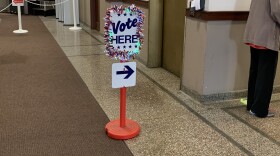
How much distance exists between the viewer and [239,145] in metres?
2.59

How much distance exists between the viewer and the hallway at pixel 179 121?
255 centimetres

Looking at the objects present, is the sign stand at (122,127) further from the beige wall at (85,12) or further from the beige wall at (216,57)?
the beige wall at (85,12)

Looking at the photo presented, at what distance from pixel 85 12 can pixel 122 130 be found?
6.56 metres

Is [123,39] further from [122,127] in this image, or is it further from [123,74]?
[122,127]

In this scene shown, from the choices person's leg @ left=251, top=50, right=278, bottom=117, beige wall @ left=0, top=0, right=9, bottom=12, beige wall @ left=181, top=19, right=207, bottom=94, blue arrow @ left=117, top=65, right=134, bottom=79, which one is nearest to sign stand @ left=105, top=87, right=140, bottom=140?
blue arrow @ left=117, top=65, right=134, bottom=79

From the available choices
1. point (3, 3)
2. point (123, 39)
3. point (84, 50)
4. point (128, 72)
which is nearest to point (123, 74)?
point (128, 72)

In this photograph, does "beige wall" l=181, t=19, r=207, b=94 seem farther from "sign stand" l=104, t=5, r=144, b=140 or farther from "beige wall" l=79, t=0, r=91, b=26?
"beige wall" l=79, t=0, r=91, b=26

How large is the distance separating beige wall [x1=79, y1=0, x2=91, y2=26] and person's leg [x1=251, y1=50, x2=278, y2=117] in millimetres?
5996

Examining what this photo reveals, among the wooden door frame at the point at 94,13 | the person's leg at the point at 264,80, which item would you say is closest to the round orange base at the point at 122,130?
the person's leg at the point at 264,80

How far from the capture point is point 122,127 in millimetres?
2758

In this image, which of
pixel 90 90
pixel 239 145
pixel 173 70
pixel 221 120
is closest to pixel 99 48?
pixel 173 70

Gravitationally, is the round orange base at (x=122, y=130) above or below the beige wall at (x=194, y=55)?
below

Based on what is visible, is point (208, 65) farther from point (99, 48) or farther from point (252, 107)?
point (99, 48)

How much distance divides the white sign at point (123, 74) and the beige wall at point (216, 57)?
3.30 ft
